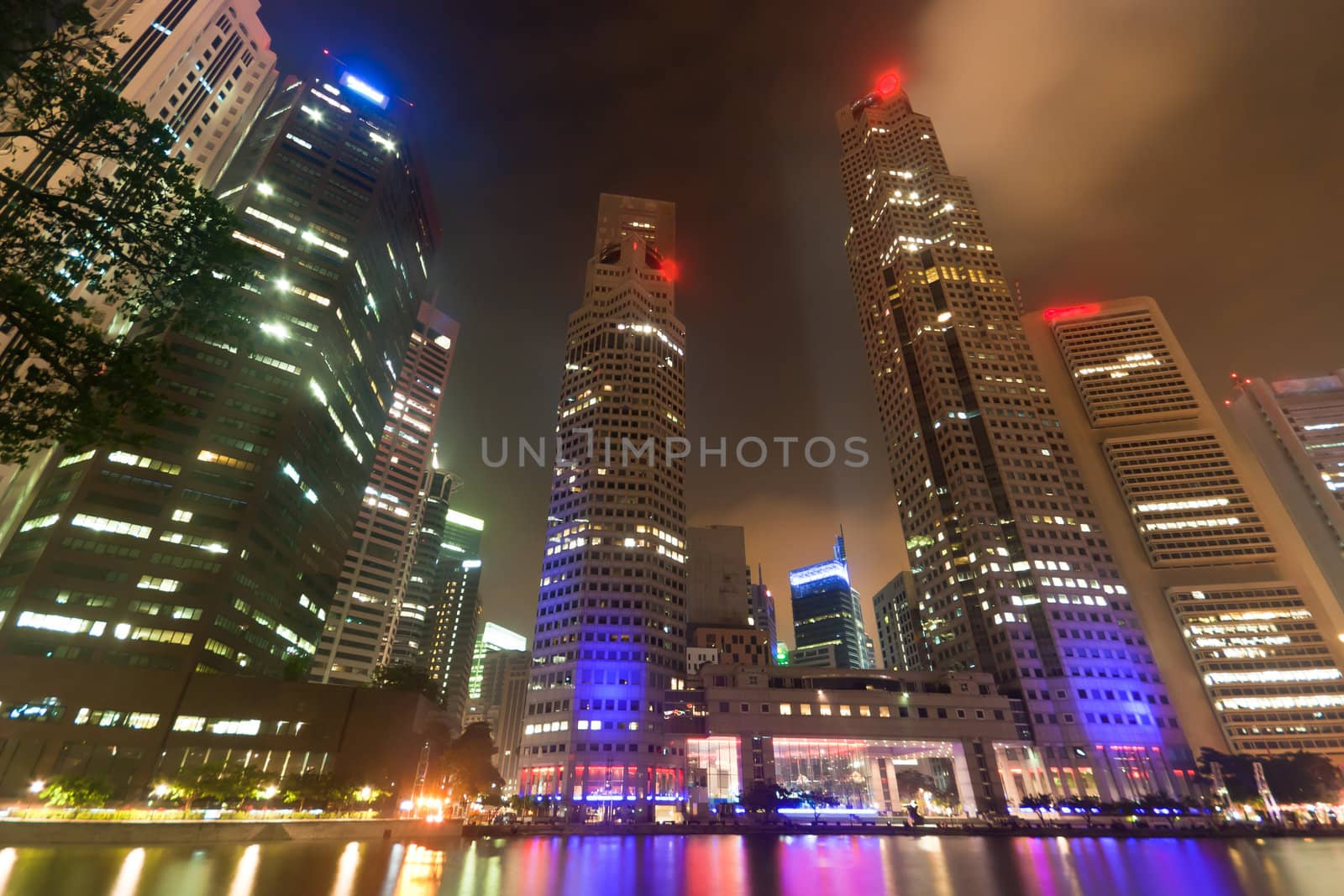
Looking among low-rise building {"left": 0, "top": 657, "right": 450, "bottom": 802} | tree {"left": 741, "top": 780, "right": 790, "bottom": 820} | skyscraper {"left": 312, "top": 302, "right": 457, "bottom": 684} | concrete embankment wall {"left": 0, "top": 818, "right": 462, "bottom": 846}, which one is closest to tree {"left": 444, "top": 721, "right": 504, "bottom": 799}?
low-rise building {"left": 0, "top": 657, "right": 450, "bottom": 802}

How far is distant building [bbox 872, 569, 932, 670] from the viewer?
509 ft

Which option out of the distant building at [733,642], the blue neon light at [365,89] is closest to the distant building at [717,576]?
the distant building at [733,642]

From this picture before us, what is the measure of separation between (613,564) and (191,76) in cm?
13419

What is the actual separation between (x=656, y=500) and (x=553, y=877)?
10052 cm

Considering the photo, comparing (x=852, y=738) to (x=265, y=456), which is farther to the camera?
(x=852, y=738)

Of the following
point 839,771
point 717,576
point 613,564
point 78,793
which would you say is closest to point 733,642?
point 717,576

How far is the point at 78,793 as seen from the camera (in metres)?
51.4

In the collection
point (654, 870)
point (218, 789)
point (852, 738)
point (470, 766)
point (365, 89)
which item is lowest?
point (654, 870)

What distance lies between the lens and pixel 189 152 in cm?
12412

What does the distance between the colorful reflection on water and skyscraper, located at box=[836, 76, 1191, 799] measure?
174 ft

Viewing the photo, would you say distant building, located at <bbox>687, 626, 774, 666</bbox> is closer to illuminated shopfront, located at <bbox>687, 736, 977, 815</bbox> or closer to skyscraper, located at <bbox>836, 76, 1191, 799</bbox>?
skyscraper, located at <bbox>836, 76, 1191, 799</bbox>

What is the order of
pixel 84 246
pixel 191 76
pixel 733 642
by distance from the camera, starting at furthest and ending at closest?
pixel 733 642 < pixel 191 76 < pixel 84 246

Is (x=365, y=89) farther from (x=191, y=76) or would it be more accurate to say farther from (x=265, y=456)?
(x=265, y=456)

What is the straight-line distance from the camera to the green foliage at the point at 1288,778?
303 feet
